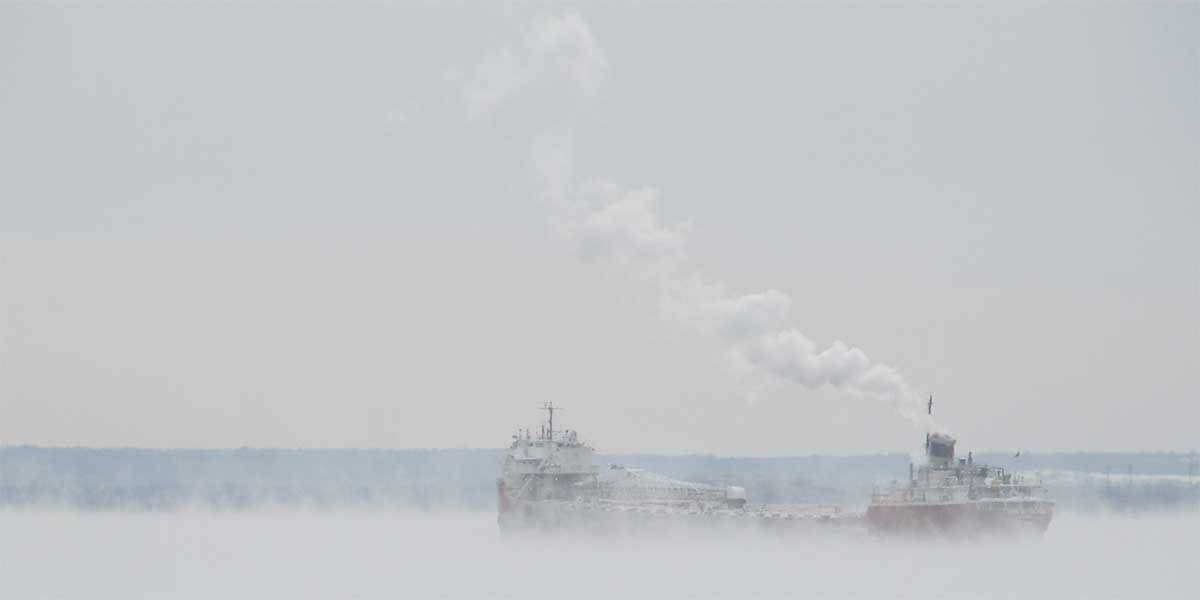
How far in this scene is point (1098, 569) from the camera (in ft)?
322

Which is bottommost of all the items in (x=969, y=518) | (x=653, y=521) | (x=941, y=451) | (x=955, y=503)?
(x=653, y=521)

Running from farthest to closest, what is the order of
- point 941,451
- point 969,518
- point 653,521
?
point 653,521 < point 941,451 < point 969,518

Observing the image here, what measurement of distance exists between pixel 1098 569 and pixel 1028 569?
15.1 ft

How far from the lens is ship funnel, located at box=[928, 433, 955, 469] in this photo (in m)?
113

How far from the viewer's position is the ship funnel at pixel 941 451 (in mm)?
112750

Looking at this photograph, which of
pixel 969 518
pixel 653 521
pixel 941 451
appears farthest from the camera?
pixel 653 521

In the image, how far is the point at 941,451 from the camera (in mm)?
113125

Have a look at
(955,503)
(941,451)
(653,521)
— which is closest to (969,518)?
(955,503)

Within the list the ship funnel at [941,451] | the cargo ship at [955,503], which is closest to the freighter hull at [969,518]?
the cargo ship at [955,503]

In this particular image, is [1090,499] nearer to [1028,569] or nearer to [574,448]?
[574,448]

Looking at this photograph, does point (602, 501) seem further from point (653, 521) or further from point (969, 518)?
point (969, 518)

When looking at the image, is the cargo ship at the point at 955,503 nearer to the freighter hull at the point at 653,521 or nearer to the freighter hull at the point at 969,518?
the freighter hull at the point at 969,518

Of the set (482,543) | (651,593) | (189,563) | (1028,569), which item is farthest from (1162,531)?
(189,563)

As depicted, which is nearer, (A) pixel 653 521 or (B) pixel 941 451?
(B) pixel 941 451
